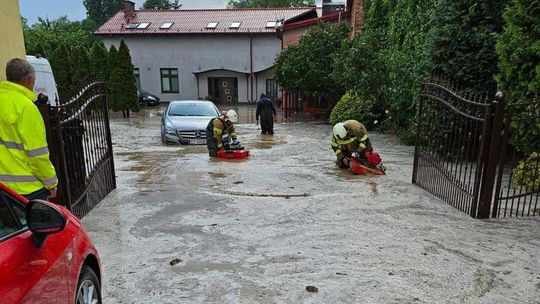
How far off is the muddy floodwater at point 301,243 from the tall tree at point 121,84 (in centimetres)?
1681

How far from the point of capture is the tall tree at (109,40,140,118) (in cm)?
2406

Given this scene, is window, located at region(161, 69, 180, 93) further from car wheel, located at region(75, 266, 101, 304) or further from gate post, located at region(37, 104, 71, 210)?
car wheel, located at region(75, 266, 101, 304)

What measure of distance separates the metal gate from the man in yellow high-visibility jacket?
1.53m

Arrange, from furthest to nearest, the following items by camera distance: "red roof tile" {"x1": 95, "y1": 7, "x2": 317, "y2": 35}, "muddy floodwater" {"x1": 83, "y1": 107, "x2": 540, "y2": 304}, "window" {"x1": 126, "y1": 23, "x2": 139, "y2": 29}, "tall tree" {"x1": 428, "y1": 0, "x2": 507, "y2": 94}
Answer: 1. "window" {"x1": 126, "y1": 23, "x2": 139, "y2": 29}
2. "red roof tile" {"x1": 95, "y1": 7, "x2": 317, "y2": 35}
3. "tall tree" {"x1": 428, "y1": 0, "x2": 507, "y2": 94}
4. "muddy floodwater" {"x1": 83, "y1": 107, "x2": 540, "y2": 304}

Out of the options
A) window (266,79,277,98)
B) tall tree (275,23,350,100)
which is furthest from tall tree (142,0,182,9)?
tall tree (275,23,350,100)

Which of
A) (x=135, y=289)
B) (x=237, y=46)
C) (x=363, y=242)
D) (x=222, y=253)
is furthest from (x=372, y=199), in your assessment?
(x=237, y=46)

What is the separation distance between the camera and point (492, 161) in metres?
A: 5.41

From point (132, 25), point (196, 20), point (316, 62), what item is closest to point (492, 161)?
point (316, 62)

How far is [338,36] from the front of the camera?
66.6ft

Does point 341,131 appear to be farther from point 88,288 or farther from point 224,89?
point 224,89

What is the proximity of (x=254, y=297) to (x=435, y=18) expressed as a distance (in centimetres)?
843

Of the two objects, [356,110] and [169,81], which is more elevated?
→ [169,81]

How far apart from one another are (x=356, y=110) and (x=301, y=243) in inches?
501

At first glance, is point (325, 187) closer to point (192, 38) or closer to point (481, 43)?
point (481, 43)
